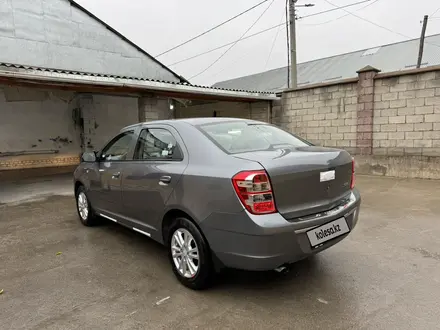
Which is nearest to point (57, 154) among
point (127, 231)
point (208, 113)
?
point (208, 113)

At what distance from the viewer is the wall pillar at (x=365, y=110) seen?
26.2 feet

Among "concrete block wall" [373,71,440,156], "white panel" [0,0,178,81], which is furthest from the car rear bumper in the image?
"white panel" [0,0,178,81]

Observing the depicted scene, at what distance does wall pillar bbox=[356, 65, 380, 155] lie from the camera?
7.99m

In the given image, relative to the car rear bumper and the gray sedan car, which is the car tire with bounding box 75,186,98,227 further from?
the car rear bumper

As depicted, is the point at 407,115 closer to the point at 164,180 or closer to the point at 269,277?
the point at 269,277

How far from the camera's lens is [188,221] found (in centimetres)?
250

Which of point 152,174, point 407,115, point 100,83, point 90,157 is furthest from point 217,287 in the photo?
point 407,115

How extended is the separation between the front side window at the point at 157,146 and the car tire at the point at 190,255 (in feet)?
2.00

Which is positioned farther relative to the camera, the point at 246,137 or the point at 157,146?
the point at 157,146

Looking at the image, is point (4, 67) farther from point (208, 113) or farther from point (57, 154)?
point (208, 113)

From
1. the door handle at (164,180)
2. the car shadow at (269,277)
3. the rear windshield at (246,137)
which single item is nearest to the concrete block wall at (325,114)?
the rear windshield at (246,137)

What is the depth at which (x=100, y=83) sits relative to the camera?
7.58 m

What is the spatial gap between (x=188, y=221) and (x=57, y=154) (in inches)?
443

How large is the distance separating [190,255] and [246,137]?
3.74 ft
